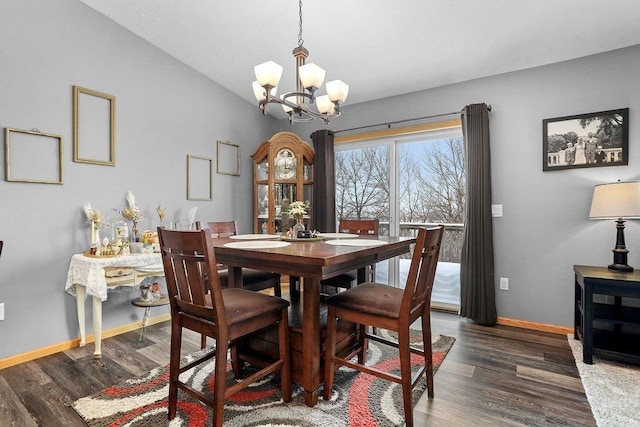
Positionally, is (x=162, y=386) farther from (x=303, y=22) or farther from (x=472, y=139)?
(x=472, y=139)

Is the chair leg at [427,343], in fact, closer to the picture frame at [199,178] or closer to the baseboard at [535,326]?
the baseboard at [535,326]

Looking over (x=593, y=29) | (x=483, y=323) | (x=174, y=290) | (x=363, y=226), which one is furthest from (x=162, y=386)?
(x=593, y=29)

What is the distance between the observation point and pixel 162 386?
204cm

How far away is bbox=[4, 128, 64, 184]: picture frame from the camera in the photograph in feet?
7.94

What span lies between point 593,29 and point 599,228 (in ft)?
5.16

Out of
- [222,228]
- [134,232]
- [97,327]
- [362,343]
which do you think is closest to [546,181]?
[362,343]

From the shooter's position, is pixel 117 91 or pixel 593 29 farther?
pixel 117 91

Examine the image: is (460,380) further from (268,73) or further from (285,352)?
(268,73)

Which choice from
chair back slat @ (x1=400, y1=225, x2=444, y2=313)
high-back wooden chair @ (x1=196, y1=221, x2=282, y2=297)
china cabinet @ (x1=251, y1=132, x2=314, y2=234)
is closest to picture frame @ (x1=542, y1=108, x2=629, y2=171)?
chair back slat @ (x1=400, y1=225, x2=444, y2=313)

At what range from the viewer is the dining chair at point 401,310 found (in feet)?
5.16

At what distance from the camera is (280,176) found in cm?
412

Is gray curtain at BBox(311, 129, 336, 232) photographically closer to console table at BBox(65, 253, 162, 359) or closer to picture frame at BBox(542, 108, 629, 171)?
console table at BBox(65, 253, 162, 359)

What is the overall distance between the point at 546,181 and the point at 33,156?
427 cm

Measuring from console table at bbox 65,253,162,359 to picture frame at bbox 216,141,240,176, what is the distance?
1512 millimetres
